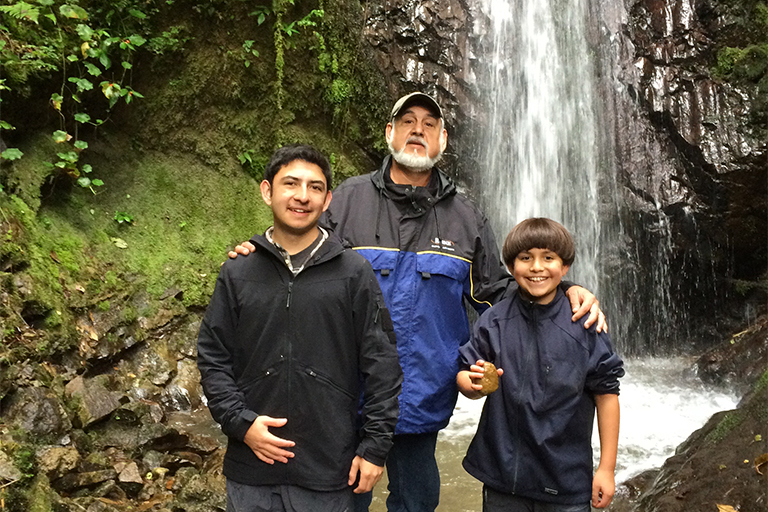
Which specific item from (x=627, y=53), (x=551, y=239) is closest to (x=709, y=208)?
(x=627, y=53)

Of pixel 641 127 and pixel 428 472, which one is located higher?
pixel 641 127

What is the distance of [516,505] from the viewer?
2.39 meters

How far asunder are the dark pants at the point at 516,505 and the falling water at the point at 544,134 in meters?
5.56

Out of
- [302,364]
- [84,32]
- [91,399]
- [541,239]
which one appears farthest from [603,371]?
[84,32]

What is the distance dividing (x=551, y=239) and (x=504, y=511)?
1.08 metres

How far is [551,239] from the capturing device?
8.02ft

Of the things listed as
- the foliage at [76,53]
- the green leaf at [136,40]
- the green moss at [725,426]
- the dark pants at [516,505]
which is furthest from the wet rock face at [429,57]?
the dark pants at [516,505]

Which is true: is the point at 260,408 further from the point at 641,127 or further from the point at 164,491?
the point at 641,127

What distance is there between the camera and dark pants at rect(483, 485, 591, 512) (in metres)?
2.34

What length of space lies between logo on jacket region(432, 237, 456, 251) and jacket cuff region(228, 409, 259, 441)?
1084 mm

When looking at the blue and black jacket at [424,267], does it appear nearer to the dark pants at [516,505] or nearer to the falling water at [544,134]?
the dark pants at [516,505]

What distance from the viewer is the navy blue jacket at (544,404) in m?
2.34

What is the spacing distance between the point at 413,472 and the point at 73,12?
16.8 feet

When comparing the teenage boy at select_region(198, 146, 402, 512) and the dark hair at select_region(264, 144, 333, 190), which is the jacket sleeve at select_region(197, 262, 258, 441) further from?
the dark hair at select_region(264, 144, 333, 190)
